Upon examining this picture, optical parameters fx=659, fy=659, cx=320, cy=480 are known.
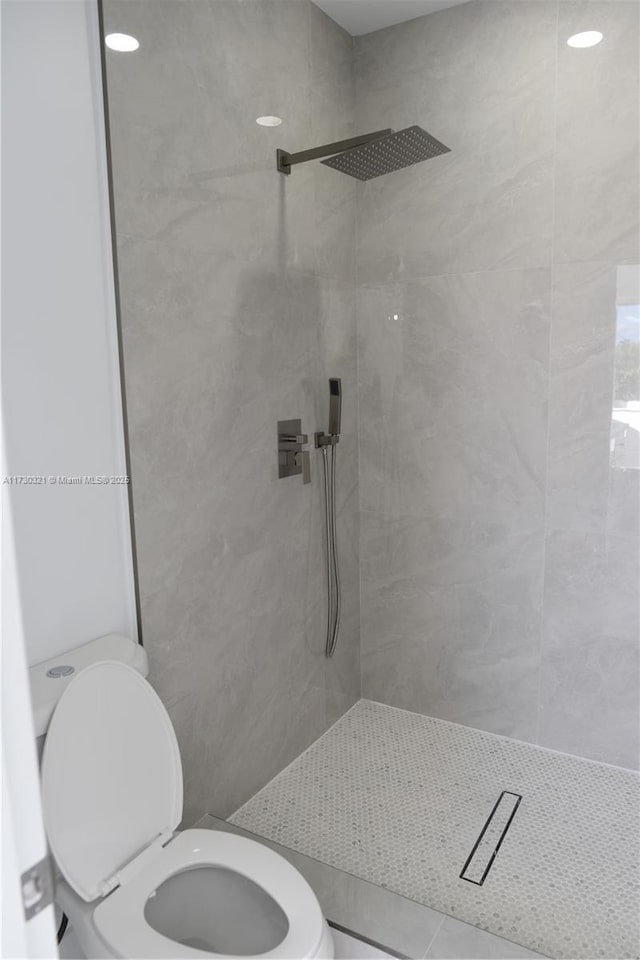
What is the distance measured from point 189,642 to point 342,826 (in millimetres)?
808

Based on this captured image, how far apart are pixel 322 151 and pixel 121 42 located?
67 cm

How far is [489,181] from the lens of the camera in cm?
239

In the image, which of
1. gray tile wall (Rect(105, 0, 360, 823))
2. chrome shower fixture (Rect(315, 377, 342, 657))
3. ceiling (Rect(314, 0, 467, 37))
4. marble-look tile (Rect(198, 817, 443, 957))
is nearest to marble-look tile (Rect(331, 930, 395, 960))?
marble-look tile (Rect(198, 817, 443, 957))

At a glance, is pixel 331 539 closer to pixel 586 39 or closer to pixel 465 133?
pixel 465 133

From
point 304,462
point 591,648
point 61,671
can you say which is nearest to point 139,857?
point 61,671

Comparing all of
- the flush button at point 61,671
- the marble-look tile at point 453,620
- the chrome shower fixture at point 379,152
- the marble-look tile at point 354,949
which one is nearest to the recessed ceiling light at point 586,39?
the chrome shower fixture at point 379,152

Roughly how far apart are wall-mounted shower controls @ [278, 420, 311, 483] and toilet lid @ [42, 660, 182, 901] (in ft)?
3.05

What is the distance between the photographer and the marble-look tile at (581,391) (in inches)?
89.0

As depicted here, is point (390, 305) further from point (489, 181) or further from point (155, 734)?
point (155, 734)

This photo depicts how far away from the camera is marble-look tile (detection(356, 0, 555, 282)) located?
2279mm

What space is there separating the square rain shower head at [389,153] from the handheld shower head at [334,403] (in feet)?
2.26

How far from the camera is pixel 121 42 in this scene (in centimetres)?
160

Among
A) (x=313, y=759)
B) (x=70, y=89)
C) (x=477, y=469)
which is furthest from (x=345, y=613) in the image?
(x=70, y=89)

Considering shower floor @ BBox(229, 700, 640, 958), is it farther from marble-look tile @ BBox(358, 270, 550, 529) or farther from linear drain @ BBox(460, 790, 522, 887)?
marble-look tile @ BBox(358, 270, 550, 529)
